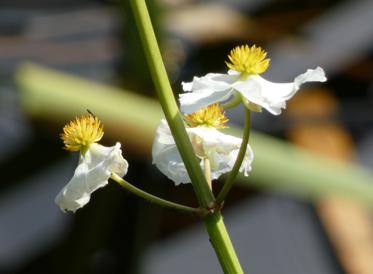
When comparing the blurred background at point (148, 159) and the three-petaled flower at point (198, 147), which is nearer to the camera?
the three-petaled flower at point (198, 147)

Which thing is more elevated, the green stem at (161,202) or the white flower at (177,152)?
the white flower at (177,152)

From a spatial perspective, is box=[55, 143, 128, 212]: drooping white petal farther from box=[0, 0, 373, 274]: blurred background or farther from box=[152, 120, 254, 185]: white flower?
box=[0, 0, 373, 274]: blurred background

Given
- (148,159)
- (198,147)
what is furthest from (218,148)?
(148,159)

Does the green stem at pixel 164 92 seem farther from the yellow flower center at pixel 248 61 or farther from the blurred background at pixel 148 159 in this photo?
the blurred background at pixel 148 159

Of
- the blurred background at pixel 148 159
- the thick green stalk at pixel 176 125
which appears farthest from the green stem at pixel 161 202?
the blurred background at pixel 148 159

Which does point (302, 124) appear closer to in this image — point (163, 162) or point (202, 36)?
point (202, 36)

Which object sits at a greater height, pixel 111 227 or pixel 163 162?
pixel 111 227

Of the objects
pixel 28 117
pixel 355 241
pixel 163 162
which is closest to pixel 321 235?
pixel 355 241
